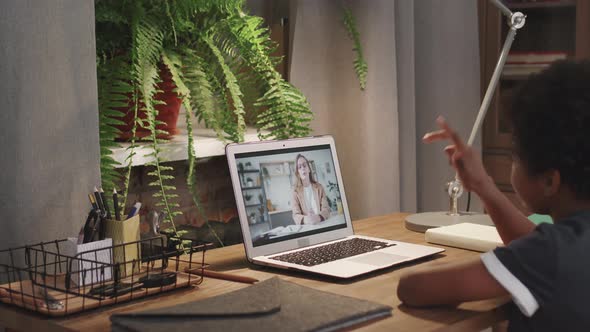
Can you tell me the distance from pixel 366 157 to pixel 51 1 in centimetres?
114

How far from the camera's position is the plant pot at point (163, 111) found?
1803 millimetres

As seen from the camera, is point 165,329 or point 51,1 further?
point 51,1

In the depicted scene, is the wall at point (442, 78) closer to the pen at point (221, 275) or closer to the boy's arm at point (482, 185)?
the boy's arm at point (482, 185)

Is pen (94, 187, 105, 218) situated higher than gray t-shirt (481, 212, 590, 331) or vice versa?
pen (94, 187, 105, 218)

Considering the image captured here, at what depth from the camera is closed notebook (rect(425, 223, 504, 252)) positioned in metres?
1.67

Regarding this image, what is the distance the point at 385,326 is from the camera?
119 centimetres

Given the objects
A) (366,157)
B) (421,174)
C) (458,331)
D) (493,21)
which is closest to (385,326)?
(458,331)

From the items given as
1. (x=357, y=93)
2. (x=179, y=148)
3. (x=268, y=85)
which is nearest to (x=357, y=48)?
(x=357, y=93)

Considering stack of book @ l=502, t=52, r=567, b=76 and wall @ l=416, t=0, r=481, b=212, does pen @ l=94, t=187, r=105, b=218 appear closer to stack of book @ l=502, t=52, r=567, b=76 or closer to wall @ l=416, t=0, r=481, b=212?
wall @ l=416, t=0, r=481, b=212

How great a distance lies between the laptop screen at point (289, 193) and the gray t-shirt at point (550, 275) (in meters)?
0.57

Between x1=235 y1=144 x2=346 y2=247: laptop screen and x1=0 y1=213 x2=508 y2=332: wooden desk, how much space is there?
96 mm

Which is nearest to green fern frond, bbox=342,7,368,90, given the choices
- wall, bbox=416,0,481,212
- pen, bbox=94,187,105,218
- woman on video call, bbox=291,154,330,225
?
wall, bbox=416,0,481,212

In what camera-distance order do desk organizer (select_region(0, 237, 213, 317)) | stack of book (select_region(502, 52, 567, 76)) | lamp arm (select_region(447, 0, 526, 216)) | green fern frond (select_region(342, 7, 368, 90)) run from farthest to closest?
stack of book (select_region(502, 52, 567, 76)) → green fern frond (select_region(342, 7, 368, 90)) → lamp arm (select_region(447, 0, 526, 216)) → desk organizer (select_region(0, 237, 213, 317))

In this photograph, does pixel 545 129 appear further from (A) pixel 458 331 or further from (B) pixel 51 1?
(B) pixel 51 1
